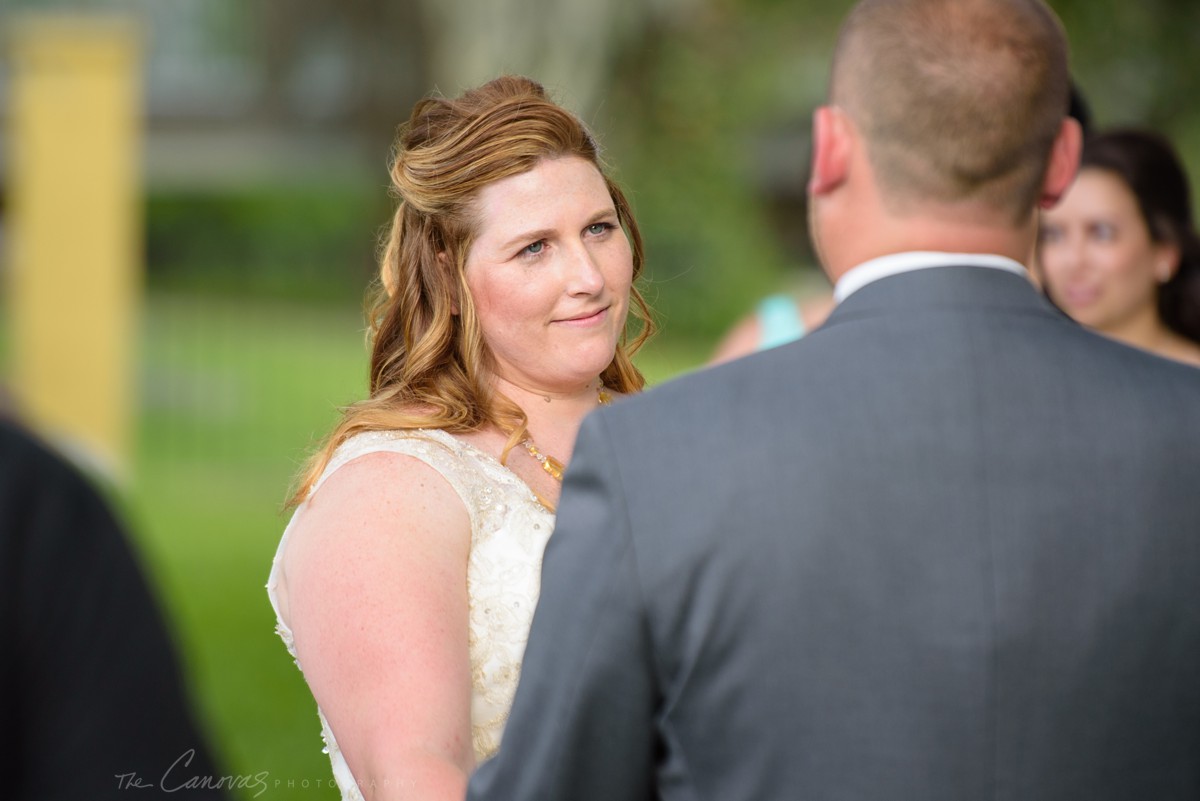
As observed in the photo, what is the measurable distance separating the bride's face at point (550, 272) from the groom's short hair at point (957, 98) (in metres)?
1.11

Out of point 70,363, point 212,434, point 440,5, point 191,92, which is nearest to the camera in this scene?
point 70,363

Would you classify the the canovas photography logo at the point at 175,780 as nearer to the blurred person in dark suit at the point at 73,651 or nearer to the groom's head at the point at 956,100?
the blurred person in dark suit at the point at 73,651

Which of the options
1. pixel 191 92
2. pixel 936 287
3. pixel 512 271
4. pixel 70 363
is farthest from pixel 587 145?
pixel 191 92

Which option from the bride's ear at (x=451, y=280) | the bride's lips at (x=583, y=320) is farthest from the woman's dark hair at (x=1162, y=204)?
the bride's ear at (x=451, y=280)

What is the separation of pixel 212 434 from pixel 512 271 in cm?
1244

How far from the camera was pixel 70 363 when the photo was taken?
1092 centimetres

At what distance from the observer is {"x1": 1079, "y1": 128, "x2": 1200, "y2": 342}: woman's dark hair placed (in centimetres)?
495

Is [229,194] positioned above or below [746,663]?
below

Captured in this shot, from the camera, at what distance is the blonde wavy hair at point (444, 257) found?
2.98m

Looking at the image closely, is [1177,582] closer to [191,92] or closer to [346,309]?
[346,309]

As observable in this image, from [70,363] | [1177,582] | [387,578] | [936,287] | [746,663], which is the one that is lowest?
[70,363]

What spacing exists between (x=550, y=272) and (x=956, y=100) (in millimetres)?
1242

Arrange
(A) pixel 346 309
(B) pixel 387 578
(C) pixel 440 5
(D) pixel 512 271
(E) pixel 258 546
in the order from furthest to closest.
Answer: (A) pixel 346 309
(C) pixel 440 5
(E) pixel 258 546
(D) pixel 512 271
(B) pixel 387 578

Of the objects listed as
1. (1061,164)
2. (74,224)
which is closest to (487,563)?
(1061,164)
